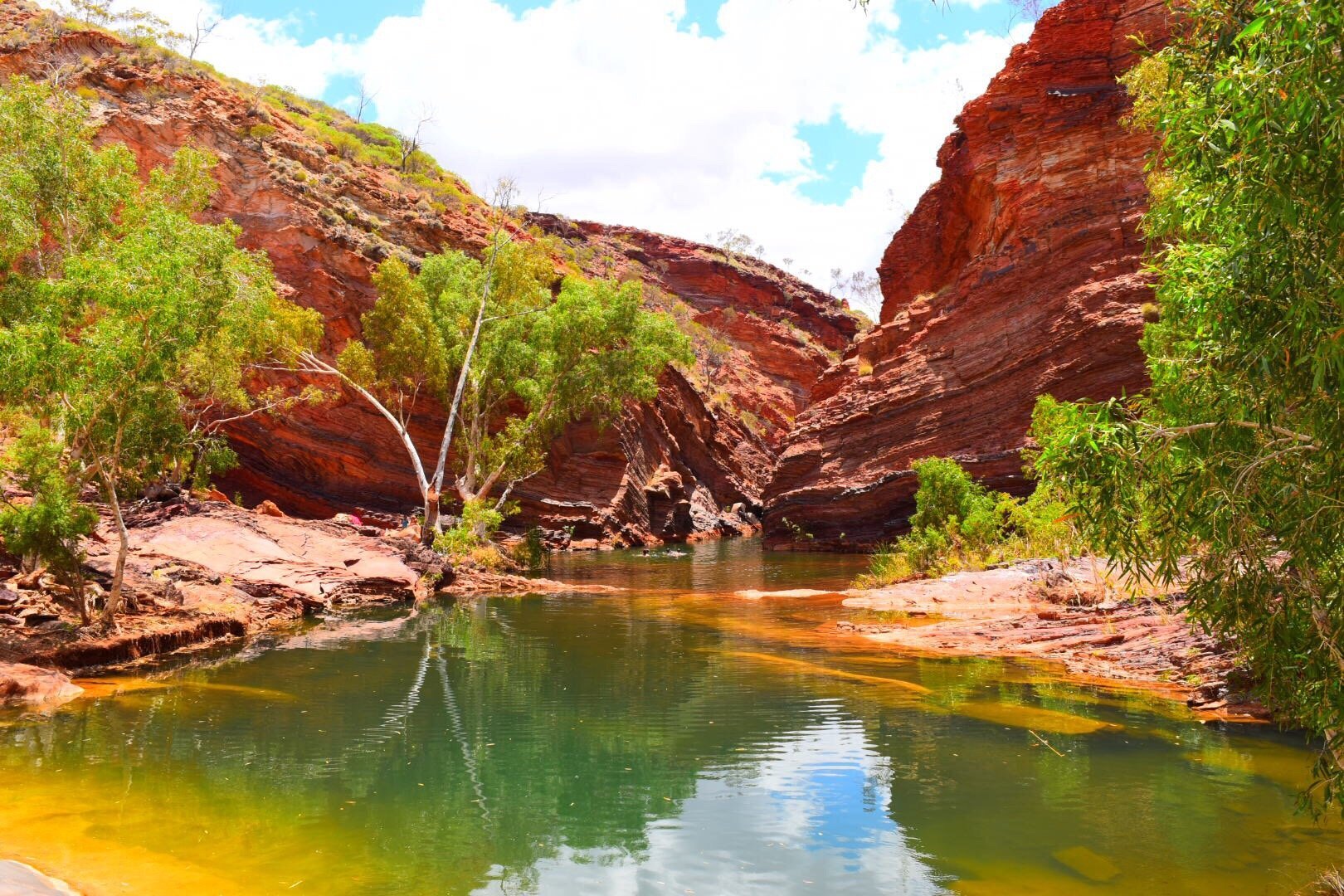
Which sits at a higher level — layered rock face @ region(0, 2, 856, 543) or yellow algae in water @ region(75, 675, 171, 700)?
layered rock face @ region(0, 2, 856, 543)

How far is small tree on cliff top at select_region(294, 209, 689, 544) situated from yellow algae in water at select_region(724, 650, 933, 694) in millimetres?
17276

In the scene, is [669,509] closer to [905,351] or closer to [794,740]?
[905,351]

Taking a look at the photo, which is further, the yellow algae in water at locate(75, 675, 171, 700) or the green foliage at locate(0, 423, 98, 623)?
the green foliage at locate(0, 423, 98, 623)

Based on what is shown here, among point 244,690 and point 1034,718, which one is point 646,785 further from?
point 244,690

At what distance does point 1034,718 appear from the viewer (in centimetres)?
949

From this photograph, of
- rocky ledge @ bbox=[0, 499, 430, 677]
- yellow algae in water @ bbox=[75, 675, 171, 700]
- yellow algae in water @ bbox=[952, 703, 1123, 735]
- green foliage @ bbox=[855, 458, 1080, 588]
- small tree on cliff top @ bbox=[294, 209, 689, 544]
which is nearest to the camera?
yellow algae in water @ bbox=[952, 703, 1123, 735]

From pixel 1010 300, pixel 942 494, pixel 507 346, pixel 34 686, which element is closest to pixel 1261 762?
pixel 34 686

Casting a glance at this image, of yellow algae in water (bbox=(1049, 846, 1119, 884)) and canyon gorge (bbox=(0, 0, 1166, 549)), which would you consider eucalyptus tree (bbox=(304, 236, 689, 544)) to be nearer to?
canyon gorge (bbox=(0, 0, 1166, 549))

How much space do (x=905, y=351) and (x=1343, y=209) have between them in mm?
38871

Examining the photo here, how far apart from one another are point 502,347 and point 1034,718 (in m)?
24.0

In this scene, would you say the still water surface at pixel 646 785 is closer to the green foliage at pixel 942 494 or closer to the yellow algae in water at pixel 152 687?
the yellow algae in water at pixel 152 687

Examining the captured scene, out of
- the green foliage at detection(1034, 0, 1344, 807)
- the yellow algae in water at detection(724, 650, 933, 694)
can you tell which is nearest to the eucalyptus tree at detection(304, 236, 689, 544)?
the yellow algae in water at detection(724, 650, 933, 694)

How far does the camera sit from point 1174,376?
5.41 metres

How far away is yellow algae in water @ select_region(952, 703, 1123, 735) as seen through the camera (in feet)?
29.7
